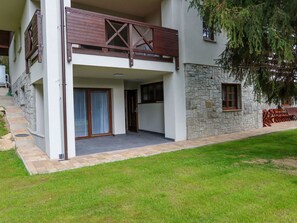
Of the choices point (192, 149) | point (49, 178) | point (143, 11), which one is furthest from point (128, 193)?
point (143, 11)

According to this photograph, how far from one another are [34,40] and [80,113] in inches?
142

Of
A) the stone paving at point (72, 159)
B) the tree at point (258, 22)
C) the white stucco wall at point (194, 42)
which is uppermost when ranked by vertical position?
the white stucco wall at point (194, 42)

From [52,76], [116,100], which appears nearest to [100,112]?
[116,100]

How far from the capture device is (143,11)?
11.3m

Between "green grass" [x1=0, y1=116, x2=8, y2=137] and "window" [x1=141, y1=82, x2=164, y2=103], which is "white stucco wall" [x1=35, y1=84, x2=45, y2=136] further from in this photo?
"window" [x1=141, y1=82, x2=164, y2=103]

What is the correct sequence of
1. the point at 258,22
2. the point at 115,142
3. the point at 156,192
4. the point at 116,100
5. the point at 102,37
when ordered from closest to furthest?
the point at 156,192 → the point at 258,22 → the point at 102,37 → the point at 115,142 → the point at 116,100

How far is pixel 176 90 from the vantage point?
969 centimetres

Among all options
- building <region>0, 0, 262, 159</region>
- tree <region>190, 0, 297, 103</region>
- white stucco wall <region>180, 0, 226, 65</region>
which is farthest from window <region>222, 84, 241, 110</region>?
tree <region>190, 0, 297, 103</region>

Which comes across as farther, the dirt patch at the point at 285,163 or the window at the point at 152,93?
the window at the point at 152,93

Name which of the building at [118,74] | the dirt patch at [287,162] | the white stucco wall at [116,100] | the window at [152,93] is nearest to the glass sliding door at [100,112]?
the building at [118,74]

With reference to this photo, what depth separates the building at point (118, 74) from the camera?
707 centimetres

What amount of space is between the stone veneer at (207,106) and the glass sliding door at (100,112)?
148 inches

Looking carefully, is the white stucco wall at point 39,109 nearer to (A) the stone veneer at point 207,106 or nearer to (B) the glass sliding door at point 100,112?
(B) the glass sliding door at point 100,112

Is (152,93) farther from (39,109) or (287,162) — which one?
(287,162)
